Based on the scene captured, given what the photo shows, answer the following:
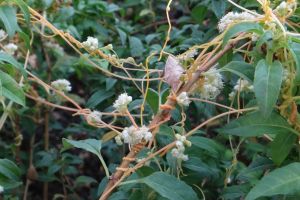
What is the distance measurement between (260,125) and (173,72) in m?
0.18

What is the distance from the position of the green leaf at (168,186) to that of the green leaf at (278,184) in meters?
0.14

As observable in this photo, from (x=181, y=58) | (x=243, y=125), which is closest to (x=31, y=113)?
(x=181, y=58)

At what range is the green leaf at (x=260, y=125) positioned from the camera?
38.1 inches

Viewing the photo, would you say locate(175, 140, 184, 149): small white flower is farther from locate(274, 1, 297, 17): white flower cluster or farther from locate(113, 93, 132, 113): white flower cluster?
locate(274, 1, 297, 17): white flower cluster

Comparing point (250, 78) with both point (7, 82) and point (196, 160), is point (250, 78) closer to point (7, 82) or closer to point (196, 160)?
point (196, 160)

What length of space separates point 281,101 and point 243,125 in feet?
0.28

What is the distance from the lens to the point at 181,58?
3.53ft

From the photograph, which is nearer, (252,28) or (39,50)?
(252,28)

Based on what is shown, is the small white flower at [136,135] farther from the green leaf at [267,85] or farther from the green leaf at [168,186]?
the green leaf at [267,85]

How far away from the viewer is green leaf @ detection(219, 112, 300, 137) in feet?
3.18

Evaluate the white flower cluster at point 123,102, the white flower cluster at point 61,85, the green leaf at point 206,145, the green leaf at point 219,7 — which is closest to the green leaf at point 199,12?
the green leaf at point 219,7

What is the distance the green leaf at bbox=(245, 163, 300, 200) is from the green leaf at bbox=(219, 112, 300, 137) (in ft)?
0.35

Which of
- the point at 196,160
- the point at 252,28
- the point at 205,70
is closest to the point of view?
the point at 252,28

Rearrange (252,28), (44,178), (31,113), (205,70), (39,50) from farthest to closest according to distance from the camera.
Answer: (39,50)
(31,113)
(44,178)
(205,70)
(252,28)
